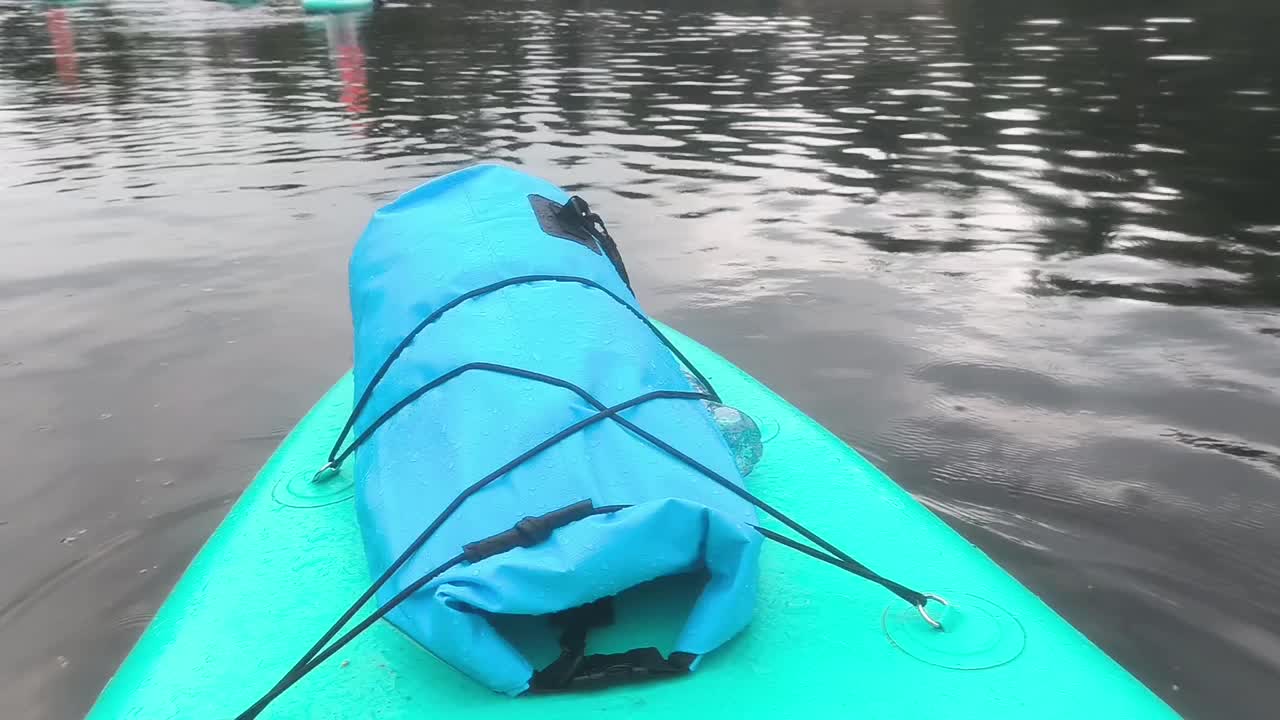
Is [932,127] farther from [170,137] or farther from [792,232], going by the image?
[170,137]

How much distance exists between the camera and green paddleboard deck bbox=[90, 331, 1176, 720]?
2.00m

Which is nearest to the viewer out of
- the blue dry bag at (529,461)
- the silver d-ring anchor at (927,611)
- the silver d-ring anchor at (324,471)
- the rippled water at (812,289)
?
Result: the blue dry bag at (529,461)

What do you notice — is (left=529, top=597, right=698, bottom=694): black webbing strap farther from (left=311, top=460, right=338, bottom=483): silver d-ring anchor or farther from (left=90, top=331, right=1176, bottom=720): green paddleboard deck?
(left=311, top=460, right=338, bottom=483): silver d-ring anchor

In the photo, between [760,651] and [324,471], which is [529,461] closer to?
[760,651]

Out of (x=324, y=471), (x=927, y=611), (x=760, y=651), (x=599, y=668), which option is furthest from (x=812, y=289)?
(x=599, y=668)

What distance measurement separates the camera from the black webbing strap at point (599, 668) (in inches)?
78.7

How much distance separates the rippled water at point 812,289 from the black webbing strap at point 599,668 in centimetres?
183

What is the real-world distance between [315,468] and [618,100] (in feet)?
36.8

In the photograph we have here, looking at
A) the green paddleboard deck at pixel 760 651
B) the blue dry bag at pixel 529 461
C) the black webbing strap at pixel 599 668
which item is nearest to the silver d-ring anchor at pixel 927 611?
the green paddleboard deck at pixel 760 651

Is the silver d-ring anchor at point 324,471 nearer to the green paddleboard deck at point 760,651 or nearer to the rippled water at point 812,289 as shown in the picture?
the green paddleboard deck at point 760,651

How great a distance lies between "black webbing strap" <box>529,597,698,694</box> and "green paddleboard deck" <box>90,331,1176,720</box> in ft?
0.08


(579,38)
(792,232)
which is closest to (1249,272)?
(792,232)

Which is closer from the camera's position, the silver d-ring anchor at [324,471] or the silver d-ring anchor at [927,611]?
the silver d-ring anchor at [927,611]

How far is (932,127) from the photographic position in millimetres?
10875
